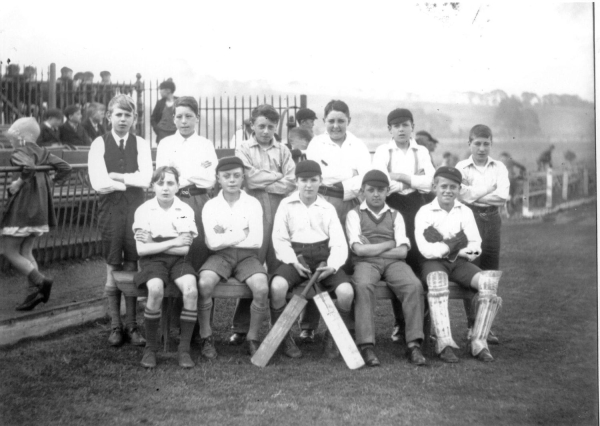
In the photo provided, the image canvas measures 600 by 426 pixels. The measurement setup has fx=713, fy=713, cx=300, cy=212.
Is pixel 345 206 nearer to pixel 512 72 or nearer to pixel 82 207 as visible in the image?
pixel 512 72

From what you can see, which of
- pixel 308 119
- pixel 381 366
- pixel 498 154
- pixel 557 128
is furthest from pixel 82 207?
pixel 557 128

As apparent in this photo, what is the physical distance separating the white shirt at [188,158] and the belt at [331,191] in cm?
80

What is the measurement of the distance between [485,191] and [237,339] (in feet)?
6.82

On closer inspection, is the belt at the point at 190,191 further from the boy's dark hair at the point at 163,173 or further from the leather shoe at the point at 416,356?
the leather shoe at the point at 416,356

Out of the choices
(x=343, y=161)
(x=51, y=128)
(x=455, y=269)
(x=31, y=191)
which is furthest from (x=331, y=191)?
(x=51, y=128)

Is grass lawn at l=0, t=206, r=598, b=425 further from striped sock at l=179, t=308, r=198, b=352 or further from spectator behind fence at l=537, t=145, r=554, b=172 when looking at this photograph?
spectator behind fence at l=537, t=145, r=554, b=172

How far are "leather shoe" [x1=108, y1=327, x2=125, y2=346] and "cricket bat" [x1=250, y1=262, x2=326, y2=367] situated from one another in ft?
3.14

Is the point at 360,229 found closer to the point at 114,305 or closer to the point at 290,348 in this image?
the point at 290,348

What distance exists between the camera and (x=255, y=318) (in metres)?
4.68

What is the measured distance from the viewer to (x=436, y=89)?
503cm

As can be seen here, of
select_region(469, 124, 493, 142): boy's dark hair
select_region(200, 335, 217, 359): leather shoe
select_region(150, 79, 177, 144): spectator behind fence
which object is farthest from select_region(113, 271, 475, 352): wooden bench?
select_region(150, 79, 177, 144): spectator behind fence

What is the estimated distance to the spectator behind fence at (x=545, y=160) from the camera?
512 centimetres

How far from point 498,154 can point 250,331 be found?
2361 millimetres

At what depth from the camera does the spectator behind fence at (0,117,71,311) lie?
16.1 ft
